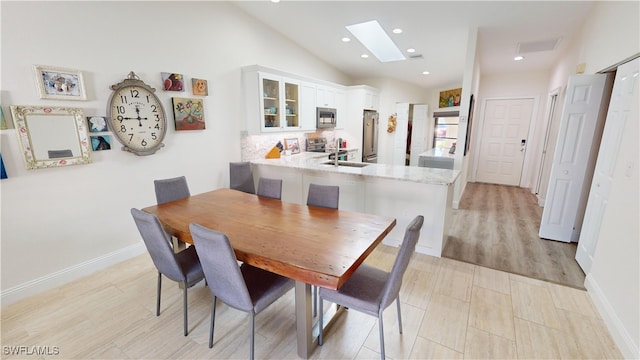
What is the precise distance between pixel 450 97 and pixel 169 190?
24.9 ft

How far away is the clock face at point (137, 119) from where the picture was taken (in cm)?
255

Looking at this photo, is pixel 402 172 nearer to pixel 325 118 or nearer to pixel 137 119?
pixel 325 118

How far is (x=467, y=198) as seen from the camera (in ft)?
16.4

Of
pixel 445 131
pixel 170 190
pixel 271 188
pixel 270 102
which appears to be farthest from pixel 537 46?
pixel 170 190

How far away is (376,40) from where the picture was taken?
4.38 m

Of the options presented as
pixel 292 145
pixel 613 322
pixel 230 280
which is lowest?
pixel 613 322

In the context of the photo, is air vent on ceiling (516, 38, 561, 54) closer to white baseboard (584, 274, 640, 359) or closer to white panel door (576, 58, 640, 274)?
white panel door (576, 58, 640, 274)

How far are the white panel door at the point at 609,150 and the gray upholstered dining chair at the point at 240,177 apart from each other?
3746mm

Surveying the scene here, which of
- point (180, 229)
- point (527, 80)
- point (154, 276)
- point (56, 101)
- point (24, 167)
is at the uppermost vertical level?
point (527, 80)

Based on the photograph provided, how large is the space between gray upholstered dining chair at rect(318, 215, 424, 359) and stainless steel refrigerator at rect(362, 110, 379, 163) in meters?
4.46

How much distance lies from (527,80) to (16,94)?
25.6ft

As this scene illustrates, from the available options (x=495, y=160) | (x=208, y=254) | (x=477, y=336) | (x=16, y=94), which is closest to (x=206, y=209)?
(x=208, y=254)

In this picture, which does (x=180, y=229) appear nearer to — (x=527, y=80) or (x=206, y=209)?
(x=206, y=209)

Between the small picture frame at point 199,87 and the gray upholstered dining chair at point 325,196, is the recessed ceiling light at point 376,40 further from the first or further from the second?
the gray upholstered dining chair at point 325,196
